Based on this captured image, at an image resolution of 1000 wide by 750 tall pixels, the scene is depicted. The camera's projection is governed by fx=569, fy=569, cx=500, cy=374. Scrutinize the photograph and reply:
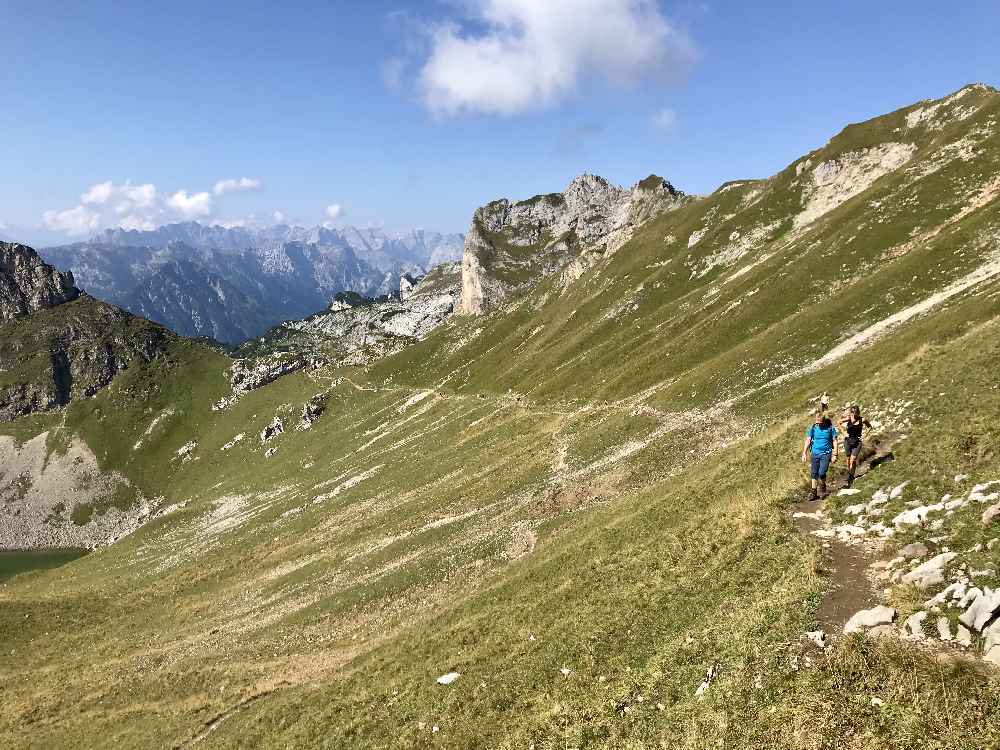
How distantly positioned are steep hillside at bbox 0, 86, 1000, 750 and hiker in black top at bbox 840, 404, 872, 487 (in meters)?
1.15

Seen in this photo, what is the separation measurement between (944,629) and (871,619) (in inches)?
58.7

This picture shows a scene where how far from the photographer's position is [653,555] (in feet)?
81.7

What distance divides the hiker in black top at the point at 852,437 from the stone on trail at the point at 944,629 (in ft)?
36.3

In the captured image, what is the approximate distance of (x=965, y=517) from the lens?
1638cm

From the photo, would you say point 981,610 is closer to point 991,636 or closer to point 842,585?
point 991,636

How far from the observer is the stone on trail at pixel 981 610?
39.6ft

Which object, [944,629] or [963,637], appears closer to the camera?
[963,637]

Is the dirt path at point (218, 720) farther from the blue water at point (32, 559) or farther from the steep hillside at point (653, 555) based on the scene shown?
the blue water at point (32, 559)

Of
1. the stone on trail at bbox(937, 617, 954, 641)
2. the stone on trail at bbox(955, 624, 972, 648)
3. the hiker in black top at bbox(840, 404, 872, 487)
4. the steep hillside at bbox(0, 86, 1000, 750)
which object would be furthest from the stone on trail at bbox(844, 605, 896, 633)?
the hiker in black top at bbox(840, 404, 872, 487)

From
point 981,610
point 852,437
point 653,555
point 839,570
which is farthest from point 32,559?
point 981,610

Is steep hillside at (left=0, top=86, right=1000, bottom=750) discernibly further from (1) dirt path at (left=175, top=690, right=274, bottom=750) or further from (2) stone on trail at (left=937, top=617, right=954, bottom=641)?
(1) dirt path at (left=175, top=690, right=274, bottom=750)

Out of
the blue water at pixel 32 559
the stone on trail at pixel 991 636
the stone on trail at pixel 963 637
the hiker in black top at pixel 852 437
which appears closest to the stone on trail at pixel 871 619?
the stone on trail at pixel 963 637

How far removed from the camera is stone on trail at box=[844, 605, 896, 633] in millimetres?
13531

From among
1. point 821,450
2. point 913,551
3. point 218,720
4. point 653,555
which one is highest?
point 821,450
